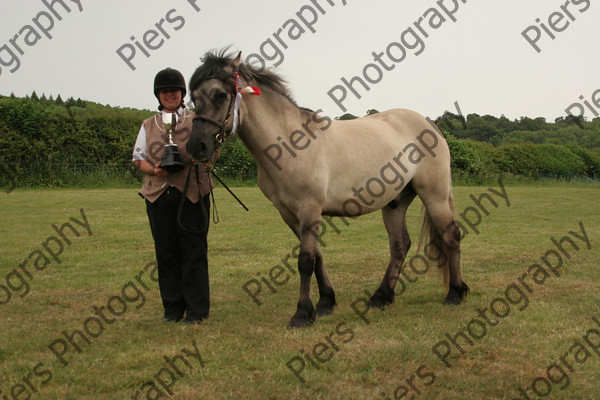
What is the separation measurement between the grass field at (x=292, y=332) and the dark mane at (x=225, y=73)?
199 centimetres

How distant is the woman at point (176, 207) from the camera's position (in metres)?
4.51

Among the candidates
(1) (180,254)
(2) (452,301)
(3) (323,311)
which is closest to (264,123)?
(1) (180,254)

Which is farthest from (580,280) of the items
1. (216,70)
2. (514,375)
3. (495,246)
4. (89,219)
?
(89,219)

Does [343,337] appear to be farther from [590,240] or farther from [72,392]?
[590,240]

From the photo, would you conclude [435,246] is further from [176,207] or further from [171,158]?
[171,158]

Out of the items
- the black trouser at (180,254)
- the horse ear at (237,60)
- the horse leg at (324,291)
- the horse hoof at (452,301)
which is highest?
the horse ear at (237,60)

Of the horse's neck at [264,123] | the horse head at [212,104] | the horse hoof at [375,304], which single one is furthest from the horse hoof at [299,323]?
the horse head at [212,104]

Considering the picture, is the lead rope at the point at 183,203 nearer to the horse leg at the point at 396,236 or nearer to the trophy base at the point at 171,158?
the trophy base at the point at 171,158

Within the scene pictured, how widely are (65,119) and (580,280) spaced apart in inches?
840

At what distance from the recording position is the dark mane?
4.13 meters

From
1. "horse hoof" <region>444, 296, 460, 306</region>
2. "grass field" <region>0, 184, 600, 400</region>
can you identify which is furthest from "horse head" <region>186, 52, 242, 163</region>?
"horse hoof" <region>444, 296, 460, 306</region>

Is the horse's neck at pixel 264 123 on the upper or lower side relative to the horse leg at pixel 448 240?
upper

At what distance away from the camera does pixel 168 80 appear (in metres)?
4.44

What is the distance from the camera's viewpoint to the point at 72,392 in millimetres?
3188
